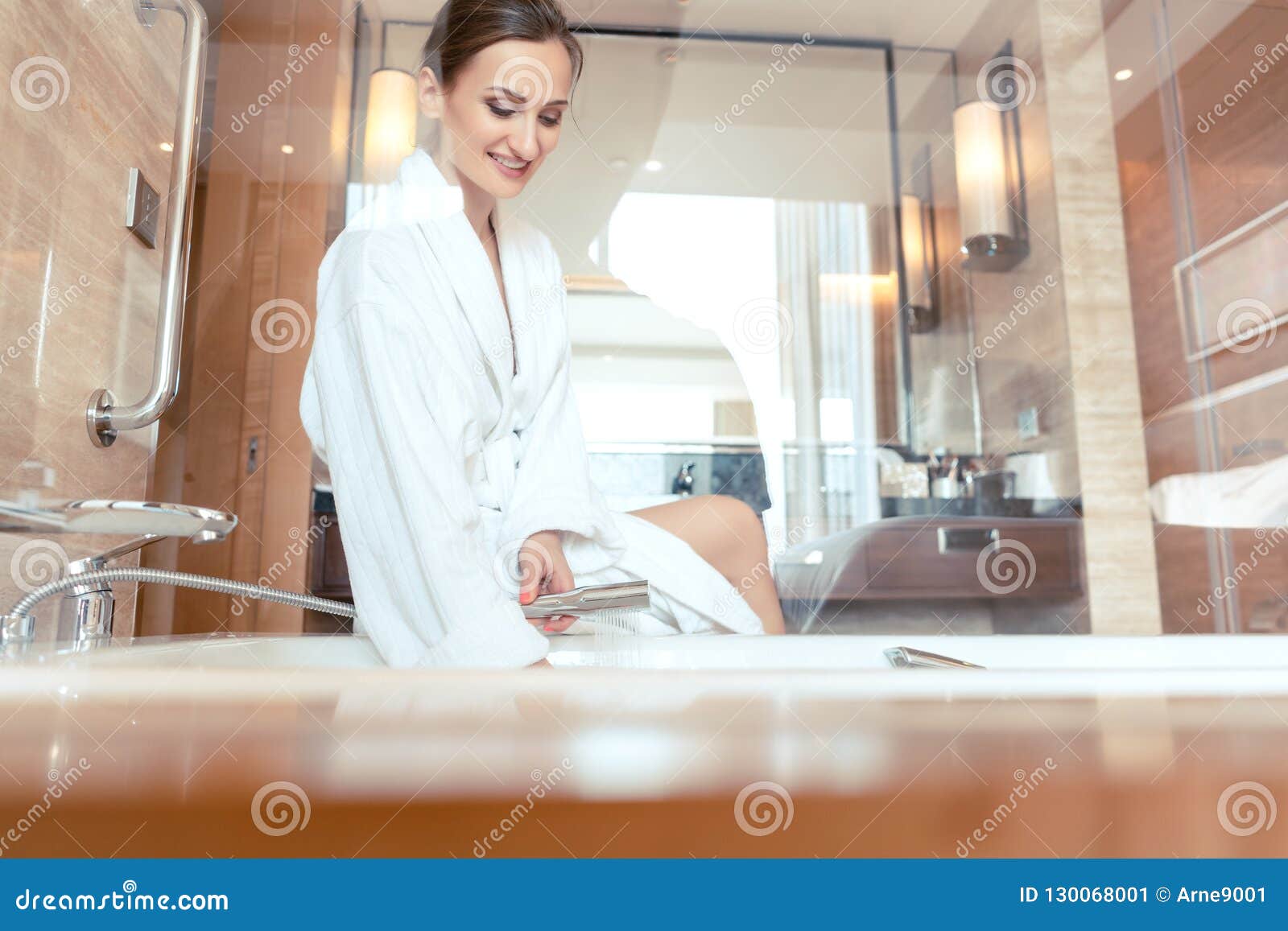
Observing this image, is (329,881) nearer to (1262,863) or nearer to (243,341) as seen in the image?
(1262,863)

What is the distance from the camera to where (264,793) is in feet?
1.68

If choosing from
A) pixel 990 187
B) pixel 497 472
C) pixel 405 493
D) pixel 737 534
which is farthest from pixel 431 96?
pixel 990 187

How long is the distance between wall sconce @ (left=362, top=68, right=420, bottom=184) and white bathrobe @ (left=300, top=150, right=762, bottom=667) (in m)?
1.01

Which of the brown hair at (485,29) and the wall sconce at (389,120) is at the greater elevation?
the wall sconce at (389,120)

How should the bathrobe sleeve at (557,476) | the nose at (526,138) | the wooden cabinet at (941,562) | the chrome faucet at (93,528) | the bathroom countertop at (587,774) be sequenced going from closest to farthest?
1. the bathroom countertop at (587,774)
2. the chrome faucet at (93,528)
3. the bathrobe sleeve at (557,476)
4. the nose at (526,138)
5. the wooden cabinet at (941,562)

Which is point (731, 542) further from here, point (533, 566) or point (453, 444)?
point (453, 444)

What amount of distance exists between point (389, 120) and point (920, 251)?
147 centimetres

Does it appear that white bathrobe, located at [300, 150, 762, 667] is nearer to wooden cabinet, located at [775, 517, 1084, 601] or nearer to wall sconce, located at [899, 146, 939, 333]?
wooden cabinet, located at [775, 517, 1084, 601]

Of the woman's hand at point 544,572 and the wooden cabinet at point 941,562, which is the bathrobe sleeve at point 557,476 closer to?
the woman's hand at point 544,572

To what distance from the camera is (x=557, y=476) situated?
1.25 meters

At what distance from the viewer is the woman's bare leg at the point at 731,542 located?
1.39 meters

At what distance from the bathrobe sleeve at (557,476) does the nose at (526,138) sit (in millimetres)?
217

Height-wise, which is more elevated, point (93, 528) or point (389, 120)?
point (389, 120)

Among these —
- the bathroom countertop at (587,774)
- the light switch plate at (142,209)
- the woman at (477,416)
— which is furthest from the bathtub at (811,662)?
the light switch plate at (142,209)
